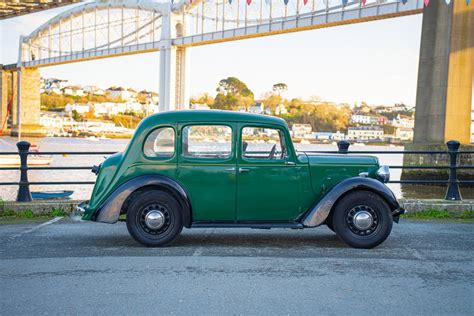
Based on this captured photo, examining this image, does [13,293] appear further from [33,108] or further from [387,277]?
[33,108]

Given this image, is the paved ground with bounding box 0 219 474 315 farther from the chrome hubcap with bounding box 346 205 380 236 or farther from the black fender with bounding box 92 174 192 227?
the black fender with bounding box 92 174 192 227

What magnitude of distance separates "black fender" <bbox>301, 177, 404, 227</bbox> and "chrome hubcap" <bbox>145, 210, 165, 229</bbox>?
1608mm

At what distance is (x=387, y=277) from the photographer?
5.34m

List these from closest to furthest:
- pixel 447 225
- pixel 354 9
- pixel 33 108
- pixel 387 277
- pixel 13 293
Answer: pixel 13 293 < pixel 387 277 < pixel 447 225 < pixel 354 9 < pixel 33 108

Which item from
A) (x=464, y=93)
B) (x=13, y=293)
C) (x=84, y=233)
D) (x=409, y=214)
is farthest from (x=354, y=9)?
(x=13, y=293)

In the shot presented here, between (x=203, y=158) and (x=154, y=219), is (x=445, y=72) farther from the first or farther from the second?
(x=154, y=219)

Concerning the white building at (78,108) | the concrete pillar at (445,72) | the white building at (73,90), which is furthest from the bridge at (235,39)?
the white building at (73,90)

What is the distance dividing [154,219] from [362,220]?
2323 mm

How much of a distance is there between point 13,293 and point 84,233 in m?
2.83

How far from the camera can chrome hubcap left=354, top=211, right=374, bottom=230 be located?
669cm

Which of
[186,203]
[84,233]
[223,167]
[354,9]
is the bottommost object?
[84,233]

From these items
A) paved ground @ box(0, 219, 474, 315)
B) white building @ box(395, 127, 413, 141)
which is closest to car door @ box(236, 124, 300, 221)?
paved ground @ box(0, 219, 474, 315)

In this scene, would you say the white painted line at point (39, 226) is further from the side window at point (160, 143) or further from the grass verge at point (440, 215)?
the grass verge at point (440, 215)

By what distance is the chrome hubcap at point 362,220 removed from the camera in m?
6.69
